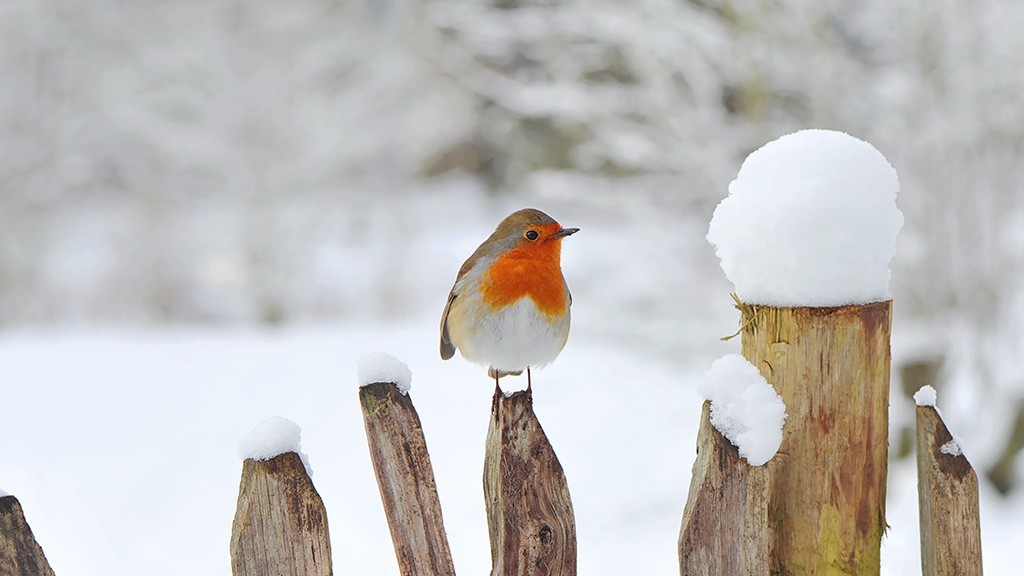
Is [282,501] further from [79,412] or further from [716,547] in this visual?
[79,412]

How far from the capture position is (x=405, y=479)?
1.25 meters

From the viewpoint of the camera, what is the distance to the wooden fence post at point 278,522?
112cm

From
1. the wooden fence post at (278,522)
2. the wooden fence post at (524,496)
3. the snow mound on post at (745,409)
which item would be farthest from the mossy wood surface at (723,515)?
the wooden fence post at (278,522)

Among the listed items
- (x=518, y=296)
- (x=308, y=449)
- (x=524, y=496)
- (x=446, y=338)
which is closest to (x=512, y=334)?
(x=518, y=296)

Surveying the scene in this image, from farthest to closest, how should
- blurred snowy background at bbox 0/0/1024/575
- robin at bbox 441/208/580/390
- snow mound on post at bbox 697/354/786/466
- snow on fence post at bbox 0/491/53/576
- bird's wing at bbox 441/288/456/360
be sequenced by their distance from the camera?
1. blurred snowy background at bbox 0/0/1024/575
2. bird's wing at bbox 441/288/456/360
3. robin at bbox 441/208/580/390
4. snow mound on post at bbox 697/354/786/466
5. snow on fence post at bbox 0/491/53/576

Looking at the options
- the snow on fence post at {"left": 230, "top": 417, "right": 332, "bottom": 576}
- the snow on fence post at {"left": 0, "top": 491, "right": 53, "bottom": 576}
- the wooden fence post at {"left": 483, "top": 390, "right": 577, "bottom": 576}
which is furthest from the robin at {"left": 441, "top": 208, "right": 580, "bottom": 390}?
the snow on fence post at {"left": 0, "top": 491, "right": 53, "bottom": 576}

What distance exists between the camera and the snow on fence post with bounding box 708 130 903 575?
1212 mm

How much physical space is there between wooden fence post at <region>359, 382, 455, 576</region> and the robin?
341 millimetres

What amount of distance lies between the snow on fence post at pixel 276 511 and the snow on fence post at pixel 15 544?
0.30 m

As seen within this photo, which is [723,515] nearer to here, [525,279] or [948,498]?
[948,498]

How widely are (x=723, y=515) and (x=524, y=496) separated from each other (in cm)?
35

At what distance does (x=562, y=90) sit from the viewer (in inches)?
179

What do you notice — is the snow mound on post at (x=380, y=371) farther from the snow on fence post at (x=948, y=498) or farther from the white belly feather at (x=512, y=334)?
the snow on fence post at (x=948, y=498)

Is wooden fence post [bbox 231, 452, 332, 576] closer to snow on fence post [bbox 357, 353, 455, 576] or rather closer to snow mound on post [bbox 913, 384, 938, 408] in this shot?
snow on fence post [bbox 357, 353, 455, 576]
